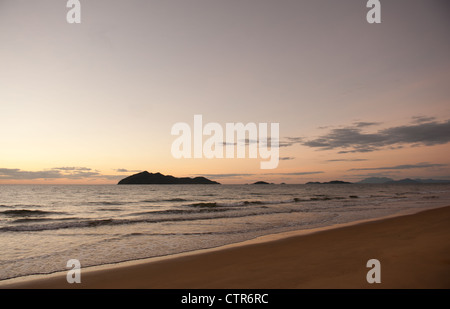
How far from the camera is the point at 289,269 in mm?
Answer: 7379

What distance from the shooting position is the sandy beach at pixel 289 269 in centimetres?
616

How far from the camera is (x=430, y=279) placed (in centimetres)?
587

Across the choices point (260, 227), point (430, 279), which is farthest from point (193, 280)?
point (260, 227)

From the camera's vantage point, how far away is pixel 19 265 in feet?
29.2

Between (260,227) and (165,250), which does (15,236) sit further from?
(260,227)

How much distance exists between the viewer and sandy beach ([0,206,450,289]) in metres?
6.16

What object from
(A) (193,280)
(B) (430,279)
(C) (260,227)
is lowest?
(C) (260,227)

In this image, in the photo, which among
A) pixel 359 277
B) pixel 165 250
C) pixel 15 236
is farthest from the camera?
pixel 15 236

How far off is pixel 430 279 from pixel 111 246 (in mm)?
11534
